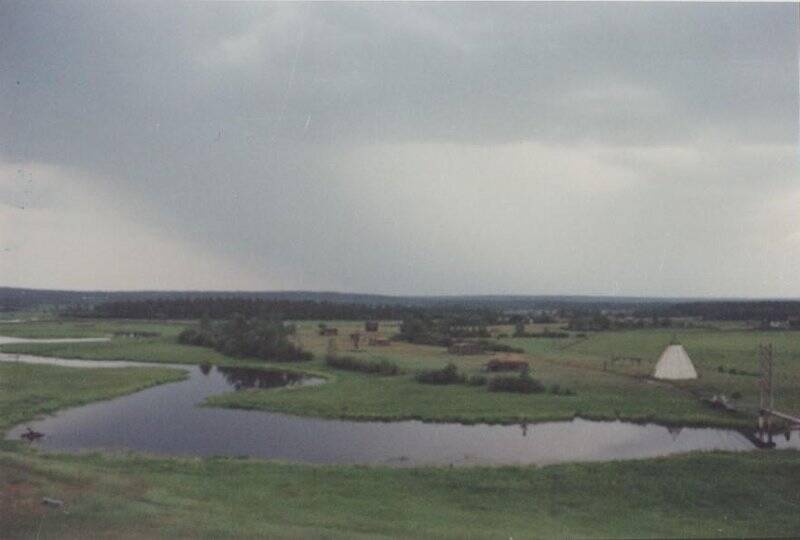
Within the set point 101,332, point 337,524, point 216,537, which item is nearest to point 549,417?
point 337,524

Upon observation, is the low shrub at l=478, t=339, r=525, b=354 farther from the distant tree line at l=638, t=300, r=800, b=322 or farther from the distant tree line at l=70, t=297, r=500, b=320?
the distant tree line at l=638, t=300, r=800, b=322

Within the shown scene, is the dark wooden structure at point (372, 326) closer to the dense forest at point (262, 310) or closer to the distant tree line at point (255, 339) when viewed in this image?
the dense forest at point (262, 310)

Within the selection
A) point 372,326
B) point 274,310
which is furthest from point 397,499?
point 372,326

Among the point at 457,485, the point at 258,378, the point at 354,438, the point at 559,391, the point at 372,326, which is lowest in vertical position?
the point at 354,438

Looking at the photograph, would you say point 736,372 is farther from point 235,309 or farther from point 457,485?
point 235,309

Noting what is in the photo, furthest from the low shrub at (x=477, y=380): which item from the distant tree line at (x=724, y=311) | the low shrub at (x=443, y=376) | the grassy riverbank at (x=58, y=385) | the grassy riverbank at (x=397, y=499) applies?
the grassy riverbank at (x=58, y=385)

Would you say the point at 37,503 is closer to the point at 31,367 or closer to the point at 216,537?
the point at 216,537
